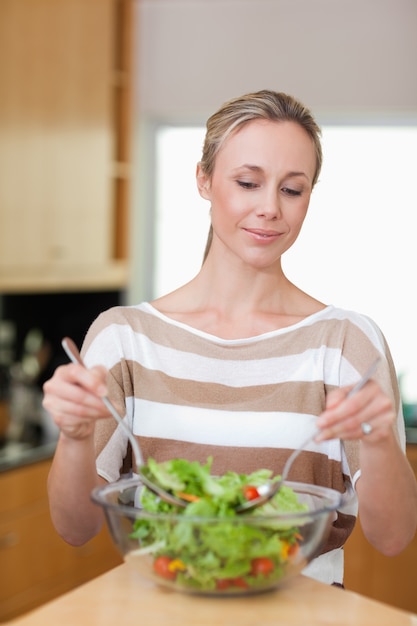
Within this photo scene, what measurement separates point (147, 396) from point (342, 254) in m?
3.10

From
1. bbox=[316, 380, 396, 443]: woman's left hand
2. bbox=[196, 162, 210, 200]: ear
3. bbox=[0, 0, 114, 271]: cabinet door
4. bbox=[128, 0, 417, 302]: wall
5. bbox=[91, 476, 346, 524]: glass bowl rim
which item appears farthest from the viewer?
bbox=[128, 0, 417, 302]: wall

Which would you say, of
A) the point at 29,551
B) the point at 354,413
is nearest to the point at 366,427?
the point at 354,413

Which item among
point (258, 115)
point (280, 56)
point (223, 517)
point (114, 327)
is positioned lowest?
point (223, 517)

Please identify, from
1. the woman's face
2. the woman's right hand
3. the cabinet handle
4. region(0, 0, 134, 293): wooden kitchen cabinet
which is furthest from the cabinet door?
the woman's right hand

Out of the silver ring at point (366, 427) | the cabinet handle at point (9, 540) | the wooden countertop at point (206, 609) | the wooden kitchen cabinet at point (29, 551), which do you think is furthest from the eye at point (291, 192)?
the cabinet handle at point (9, 540)

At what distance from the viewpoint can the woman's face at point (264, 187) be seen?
1.44 m

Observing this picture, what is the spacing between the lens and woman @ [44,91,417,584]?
144 centimetres

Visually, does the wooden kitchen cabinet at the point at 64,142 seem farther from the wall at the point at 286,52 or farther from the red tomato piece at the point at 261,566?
the red tomato piece at the point at 261,566

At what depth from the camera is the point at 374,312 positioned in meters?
4.49

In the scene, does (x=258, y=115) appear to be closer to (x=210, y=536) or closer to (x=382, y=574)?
(x=210, y=536)

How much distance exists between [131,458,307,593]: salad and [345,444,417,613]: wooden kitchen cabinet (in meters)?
2.96

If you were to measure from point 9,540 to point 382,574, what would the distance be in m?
1.61

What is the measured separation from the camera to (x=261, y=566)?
1.06m

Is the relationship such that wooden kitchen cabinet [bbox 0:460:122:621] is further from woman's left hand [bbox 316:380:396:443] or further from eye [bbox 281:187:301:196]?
woman's left hand [bbox 316:380:396:443]
